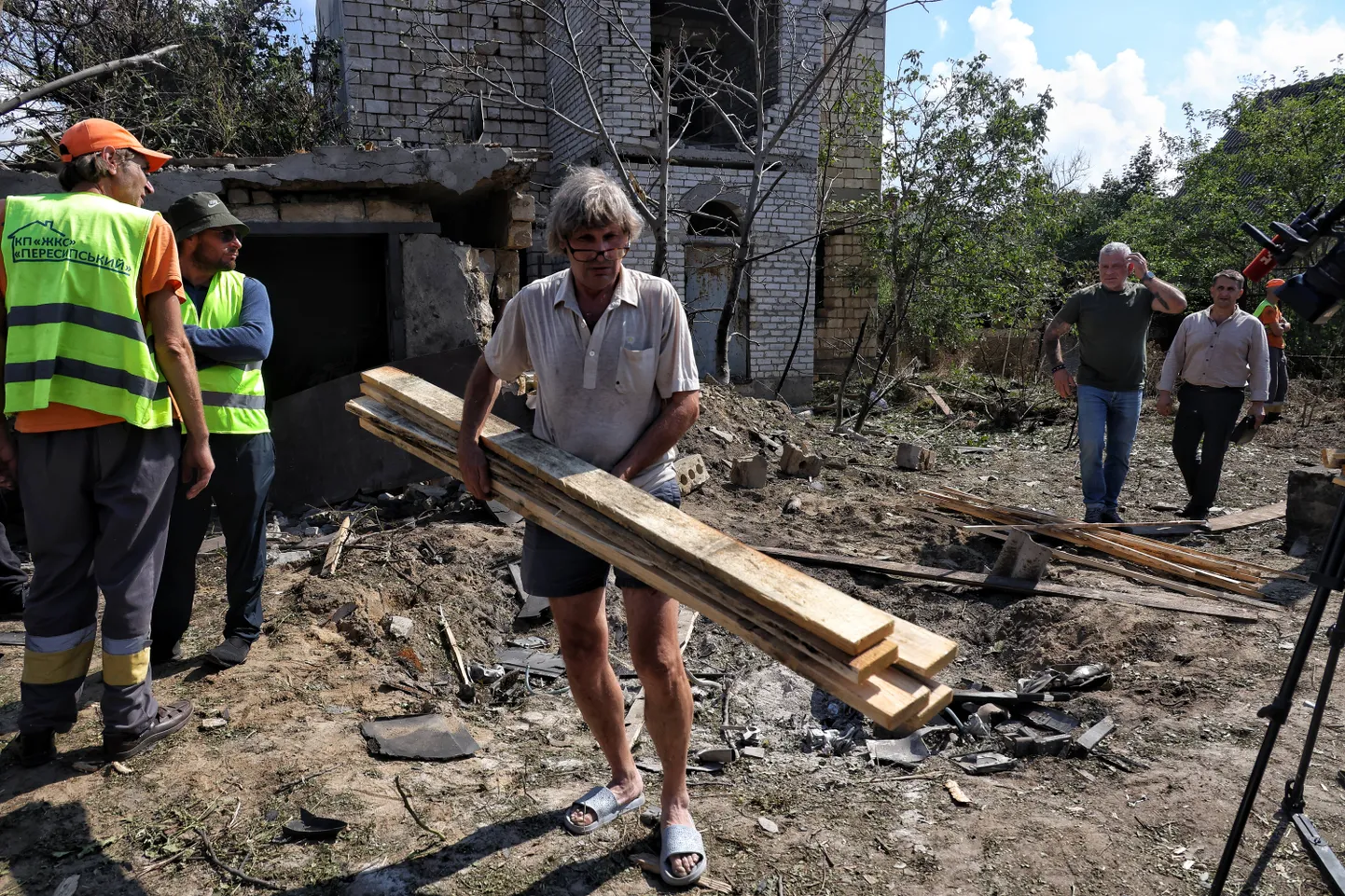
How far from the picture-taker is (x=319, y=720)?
3.60m

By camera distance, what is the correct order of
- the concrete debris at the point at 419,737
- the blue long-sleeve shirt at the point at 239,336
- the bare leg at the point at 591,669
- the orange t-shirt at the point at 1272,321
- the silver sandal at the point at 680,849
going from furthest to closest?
the orange t-shirt at the point at 1272,321 < the blue long-sleeve shirt at the point at 239,336 < the concrete debris at the point at 419,737 < the bare leg at the point at 591,669 < the silver sandal at the point at 680,849

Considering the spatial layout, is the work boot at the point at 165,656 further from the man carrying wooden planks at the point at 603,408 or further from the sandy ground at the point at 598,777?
the man carrying wooden planks at the point at 603,408

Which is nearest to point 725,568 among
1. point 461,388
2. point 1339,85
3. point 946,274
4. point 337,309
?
point 461,388

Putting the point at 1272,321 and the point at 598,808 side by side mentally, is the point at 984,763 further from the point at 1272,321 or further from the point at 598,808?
the point at 1272,321

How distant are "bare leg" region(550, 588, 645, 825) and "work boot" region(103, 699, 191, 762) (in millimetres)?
1674

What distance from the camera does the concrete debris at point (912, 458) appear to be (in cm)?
934

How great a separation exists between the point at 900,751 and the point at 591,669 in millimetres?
1647

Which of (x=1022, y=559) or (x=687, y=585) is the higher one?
(x=687, y=585)

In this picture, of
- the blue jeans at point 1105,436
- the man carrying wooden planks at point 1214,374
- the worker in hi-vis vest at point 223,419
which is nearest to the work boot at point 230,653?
the worker in hi-vis vest at point 223,419

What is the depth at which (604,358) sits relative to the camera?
8.43ft

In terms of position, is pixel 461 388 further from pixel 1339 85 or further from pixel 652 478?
pixel 1339 85

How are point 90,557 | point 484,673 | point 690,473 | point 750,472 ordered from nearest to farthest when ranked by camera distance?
point 90,557, point 484,673, point 690,473, point 750,472

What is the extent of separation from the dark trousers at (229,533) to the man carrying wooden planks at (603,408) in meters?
1.62

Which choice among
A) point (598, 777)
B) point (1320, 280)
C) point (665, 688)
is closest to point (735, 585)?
point (665, 688)
